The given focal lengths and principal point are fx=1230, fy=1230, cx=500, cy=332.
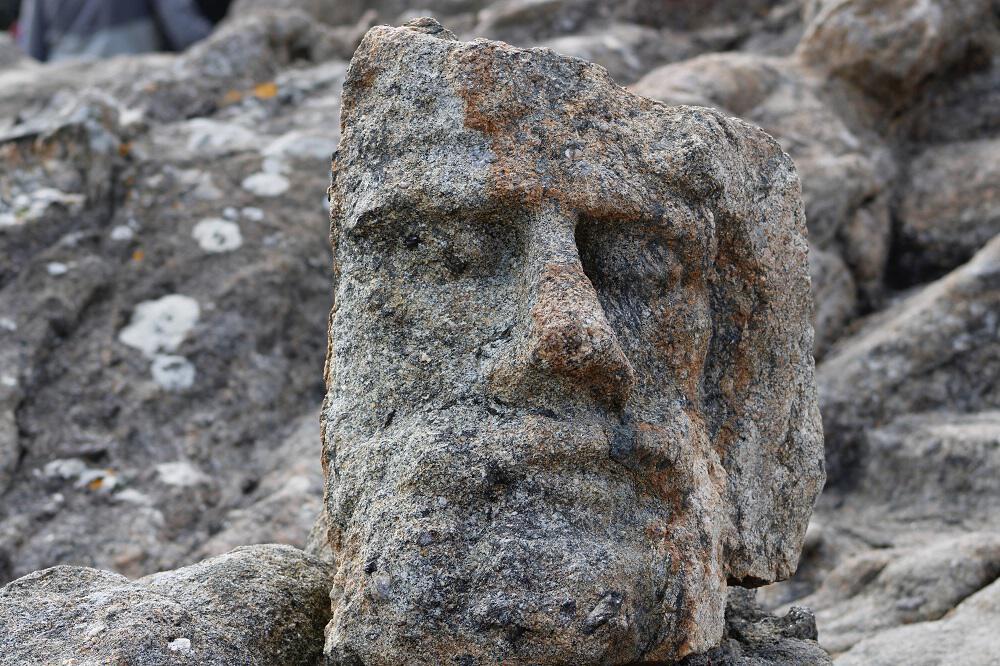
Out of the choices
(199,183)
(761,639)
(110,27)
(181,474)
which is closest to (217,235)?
(199,183)

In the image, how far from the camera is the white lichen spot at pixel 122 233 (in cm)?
364

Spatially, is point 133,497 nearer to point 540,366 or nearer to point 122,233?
point 122,233


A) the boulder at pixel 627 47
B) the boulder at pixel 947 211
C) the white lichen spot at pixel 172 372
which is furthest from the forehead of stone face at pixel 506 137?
the boulder at pixel 627 47

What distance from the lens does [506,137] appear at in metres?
1.80

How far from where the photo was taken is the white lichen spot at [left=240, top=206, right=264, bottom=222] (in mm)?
3791

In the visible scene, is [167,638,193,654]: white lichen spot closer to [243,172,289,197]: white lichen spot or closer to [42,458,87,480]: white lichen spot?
[42,458,87,480]: white lichen spot

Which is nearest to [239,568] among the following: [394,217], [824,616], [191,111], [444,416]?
[444,416]

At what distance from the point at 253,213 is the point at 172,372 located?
0.66 m

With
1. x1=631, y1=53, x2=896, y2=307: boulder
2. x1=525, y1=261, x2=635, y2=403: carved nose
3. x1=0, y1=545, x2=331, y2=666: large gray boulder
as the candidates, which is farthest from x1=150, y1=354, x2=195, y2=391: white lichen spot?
x1=525, y1=261, x2=635, y2=403: carved nose

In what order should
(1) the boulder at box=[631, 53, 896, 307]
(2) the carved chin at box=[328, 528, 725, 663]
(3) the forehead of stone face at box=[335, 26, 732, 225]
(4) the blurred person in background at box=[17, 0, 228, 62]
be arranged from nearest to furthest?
(2) the carved chin at box=[328, 528, 725, 663] < (3) the forehead of stone face at box=[335, 26, 732, 225] < (1) the boulder at box=[631, 53, 896, 307] < (4) the blurred person in background at box=[17, 0, 228, 62]

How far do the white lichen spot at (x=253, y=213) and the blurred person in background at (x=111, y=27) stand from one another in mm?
3916

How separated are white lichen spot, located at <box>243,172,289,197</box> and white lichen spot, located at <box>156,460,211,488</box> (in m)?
1.03

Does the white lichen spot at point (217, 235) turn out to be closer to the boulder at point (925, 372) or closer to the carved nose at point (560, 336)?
the boulder at point (925, 372)

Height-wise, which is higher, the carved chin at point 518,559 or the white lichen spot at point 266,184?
the carved chin at point 518,559
